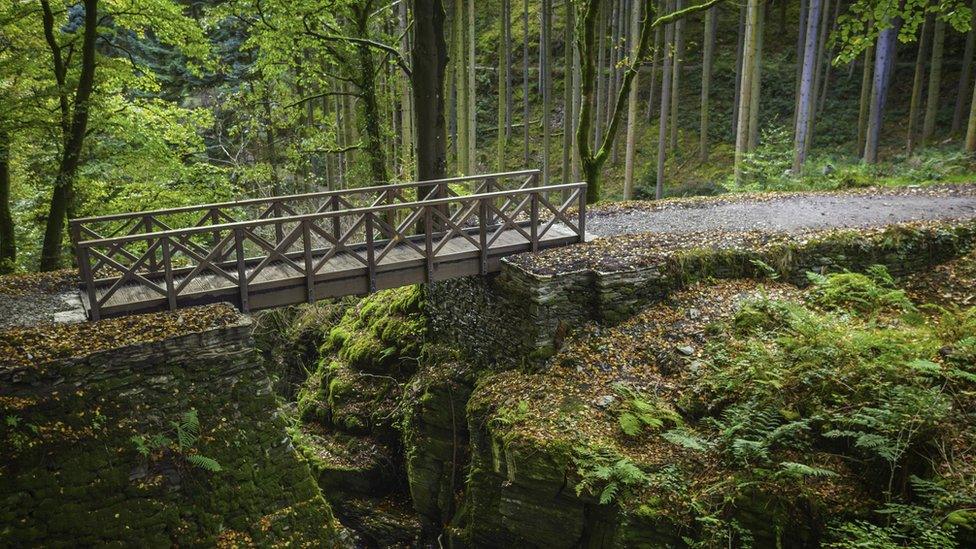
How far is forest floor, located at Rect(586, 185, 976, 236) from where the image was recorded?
11.5m

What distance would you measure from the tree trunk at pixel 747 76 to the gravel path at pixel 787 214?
104 inches

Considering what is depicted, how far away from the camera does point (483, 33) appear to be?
36656mm

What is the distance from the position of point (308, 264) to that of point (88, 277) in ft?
9.00

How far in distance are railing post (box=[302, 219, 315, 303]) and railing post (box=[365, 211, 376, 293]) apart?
2.79ft

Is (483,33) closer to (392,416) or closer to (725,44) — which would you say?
(725,44)

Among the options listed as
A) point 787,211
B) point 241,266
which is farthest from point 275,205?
point 787,211

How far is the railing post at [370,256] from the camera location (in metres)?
9.00

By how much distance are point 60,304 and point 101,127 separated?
18.4 feet

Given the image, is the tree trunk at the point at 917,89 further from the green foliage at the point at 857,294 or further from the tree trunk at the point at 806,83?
the green foliage at the point at 857,294

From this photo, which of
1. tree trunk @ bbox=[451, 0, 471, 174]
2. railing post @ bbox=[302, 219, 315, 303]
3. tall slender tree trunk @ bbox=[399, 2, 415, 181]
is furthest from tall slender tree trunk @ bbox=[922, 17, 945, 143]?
railing post @ bbox=[302, 219, 315, 303]

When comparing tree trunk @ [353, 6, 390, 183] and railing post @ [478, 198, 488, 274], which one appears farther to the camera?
tree trunk @ [353, 6, 390, 183]

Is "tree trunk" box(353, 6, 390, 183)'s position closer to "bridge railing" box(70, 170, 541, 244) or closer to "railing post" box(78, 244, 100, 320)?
"bridge railing" box(70, 170, 541, 244)

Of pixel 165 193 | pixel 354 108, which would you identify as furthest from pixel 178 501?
pixel 354 108

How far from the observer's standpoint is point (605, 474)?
711cm
